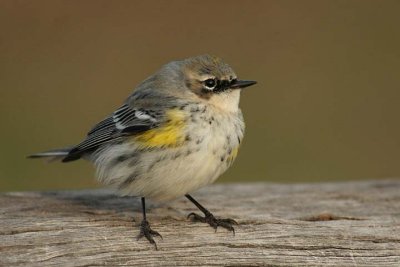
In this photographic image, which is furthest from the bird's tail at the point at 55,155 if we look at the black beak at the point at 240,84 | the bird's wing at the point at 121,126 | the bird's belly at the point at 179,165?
the black beak at the point at 240,84

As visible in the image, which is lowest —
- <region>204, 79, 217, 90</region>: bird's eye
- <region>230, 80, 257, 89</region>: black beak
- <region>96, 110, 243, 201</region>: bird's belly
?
<region>96, 110, 243, 201</region>: bird's belly

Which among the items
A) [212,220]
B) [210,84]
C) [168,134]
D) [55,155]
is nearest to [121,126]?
[168,134]

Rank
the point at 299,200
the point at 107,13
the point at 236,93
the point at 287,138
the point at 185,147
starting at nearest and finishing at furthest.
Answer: the point at 185,147 → the point at 236,93 → the point at 299,200 → the point at 287,138 → the point at 107,13

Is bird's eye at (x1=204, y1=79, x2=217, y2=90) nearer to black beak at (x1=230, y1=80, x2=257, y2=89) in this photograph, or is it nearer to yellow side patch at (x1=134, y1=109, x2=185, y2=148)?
black beak at (x1=230, y1=80, x2=257, y2=89)

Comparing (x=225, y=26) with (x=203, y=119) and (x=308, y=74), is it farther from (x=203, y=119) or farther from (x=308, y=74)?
(x=203, y=119)

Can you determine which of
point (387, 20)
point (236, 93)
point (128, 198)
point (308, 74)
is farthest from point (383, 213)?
point (387, 20)

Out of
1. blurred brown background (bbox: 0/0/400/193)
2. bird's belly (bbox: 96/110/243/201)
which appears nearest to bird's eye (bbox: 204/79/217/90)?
bird's belly (bbox: 96/110/243/201)

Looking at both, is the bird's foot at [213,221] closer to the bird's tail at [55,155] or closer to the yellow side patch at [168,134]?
the yellow side patch at [168,134]
